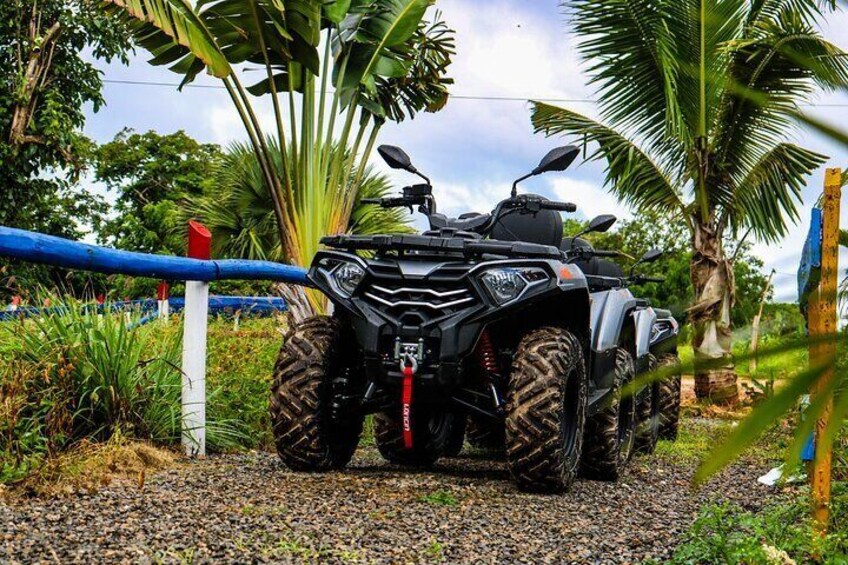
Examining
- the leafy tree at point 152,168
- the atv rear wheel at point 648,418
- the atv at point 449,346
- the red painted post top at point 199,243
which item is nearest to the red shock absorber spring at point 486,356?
the atv at point 449,346

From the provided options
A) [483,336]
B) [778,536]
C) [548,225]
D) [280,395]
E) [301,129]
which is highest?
[301,129]

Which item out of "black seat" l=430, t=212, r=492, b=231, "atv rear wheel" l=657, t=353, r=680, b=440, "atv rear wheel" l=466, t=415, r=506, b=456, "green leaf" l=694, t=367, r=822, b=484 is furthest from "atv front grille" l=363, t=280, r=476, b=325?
"green leaf" l=694, t=367, r=822, b=484

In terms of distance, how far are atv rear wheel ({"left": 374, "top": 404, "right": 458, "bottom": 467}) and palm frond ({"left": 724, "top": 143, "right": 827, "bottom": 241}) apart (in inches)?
321

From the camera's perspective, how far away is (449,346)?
4984 millimetres

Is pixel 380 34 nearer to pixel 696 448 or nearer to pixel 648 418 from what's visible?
pixel 696 448

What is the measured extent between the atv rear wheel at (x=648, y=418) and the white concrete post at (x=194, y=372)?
2941mm

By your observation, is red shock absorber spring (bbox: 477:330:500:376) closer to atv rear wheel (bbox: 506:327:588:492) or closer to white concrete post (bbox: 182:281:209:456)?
atv rear wheel (bbox: 506:327:588:492)

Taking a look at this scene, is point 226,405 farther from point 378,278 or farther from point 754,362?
point 754,362

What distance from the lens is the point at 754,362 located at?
71cm

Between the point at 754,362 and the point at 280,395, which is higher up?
the point at 754,362

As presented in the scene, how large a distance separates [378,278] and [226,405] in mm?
1930

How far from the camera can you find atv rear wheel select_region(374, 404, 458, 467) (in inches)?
239

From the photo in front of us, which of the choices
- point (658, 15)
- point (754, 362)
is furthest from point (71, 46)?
point (754, 362)

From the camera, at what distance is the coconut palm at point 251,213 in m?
21.2
